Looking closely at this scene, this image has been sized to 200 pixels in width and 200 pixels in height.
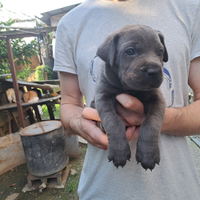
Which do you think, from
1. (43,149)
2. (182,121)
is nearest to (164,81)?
(182,121)

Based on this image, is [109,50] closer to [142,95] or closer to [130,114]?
[142,95]

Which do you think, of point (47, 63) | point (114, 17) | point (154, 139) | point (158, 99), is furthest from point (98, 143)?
point (47, 63)

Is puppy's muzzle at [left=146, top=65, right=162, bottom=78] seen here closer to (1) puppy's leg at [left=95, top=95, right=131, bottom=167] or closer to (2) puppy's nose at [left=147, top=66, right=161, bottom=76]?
(2) puppy's nose at [left=147, top=66, right=161, bottom=76]

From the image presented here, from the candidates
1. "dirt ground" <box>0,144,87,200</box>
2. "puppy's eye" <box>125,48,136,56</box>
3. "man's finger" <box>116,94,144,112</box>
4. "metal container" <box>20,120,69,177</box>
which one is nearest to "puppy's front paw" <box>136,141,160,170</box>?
"man's finger" <box>116,94,144,112</box>

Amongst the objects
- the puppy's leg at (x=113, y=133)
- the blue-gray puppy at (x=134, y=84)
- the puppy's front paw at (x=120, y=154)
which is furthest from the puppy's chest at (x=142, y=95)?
the puppy's front paw at (x=120, y=154)

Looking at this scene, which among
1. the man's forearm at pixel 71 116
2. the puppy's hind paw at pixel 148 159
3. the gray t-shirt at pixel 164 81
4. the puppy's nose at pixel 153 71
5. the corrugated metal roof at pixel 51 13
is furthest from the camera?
the corrugated metal roof at pixel 51 13

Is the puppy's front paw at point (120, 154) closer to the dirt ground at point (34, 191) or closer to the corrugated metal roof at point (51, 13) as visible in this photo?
the dirt ground at point (34, 191)

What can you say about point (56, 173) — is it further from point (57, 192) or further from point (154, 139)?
point (154, 139)
